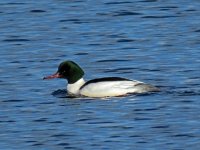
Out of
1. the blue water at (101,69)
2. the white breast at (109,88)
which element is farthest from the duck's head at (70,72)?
the white breast at (109,88)

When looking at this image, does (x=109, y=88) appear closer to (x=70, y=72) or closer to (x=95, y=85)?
(x=95, y=85)

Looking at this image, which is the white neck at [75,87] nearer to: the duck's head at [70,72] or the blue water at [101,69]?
the duck's head at [70,72]

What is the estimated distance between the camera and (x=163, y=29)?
32188 millimetres

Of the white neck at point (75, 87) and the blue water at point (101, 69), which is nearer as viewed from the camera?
the blue water at point (101, 69)

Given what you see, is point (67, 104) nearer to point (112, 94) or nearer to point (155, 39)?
point (112, 94)

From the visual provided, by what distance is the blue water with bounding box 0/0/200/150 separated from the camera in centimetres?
2177

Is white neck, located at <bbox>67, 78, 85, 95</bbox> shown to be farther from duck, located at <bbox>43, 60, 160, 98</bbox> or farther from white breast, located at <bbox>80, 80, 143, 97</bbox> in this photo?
white breast, located at <bbox>80, 80, 143, 97</bbox>

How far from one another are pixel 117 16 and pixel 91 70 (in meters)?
5.95

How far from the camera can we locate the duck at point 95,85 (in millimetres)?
25594

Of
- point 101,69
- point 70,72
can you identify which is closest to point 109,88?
point 70,72

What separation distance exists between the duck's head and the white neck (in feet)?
0.22

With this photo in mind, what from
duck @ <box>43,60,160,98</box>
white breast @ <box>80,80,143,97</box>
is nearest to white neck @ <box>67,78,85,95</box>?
duck @ <box>43,60,160,98</box>

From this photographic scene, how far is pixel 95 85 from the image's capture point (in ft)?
85.0

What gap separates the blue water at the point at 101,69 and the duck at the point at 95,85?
0.25m
